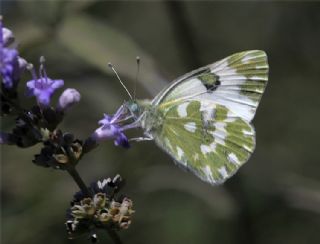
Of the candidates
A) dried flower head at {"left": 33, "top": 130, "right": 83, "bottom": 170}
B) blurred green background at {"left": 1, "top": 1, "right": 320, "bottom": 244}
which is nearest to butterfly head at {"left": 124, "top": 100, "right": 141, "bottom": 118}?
dried flower head at {"left": 33, "top": 130, "right": 83, "bottom": 170}

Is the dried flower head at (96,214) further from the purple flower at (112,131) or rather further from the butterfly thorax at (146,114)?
the butterfly thorax at (146,114)

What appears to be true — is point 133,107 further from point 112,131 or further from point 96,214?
point 96,214

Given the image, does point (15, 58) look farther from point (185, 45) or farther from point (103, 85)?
point (103, 85)

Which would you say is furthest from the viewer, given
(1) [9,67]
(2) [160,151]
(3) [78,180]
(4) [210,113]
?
(2) [160,151]

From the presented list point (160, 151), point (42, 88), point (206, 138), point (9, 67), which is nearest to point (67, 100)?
point (42, 88)

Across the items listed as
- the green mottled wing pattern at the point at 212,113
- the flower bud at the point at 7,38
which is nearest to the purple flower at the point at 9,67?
the flower bud at the point at 7,38

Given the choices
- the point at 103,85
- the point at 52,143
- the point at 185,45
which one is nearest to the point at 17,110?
the point at 52,143

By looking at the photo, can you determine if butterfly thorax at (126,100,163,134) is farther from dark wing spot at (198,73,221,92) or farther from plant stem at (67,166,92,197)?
plant stem at (67,166,92,197)

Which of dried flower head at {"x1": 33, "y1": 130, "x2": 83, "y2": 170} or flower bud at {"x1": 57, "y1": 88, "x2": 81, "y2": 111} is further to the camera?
flower bud at {"x1": 57, "y1": 88, "x2": 81, "y2": 111}
